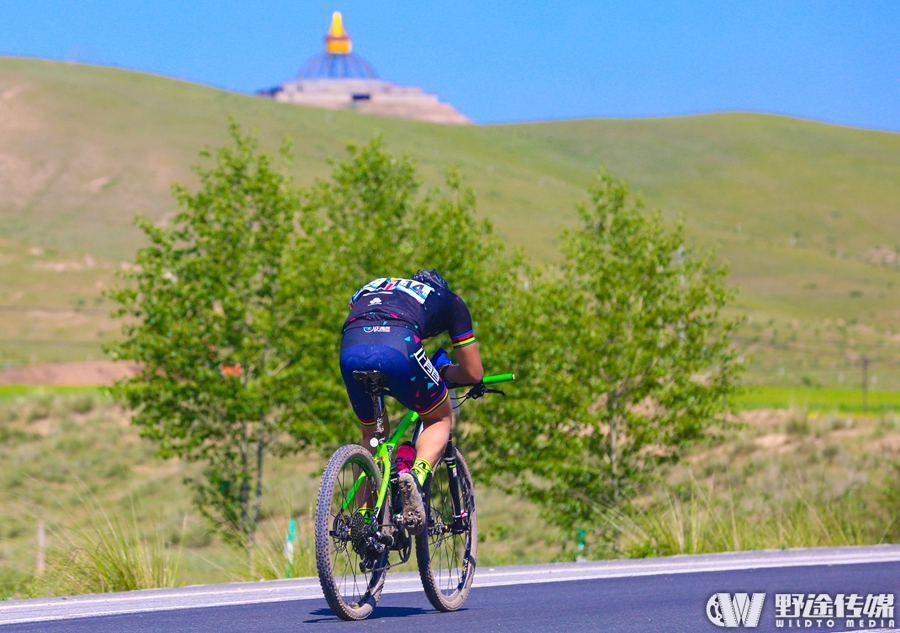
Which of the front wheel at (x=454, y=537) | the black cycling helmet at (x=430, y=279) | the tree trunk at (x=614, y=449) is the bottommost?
the tree trunk at (x=614, y=449)

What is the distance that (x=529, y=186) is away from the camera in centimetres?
13525

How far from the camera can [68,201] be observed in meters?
110

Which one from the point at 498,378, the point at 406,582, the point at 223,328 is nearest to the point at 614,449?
the point at 223,328

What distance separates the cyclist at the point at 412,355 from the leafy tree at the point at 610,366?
57.8ft

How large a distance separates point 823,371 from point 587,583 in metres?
68.8

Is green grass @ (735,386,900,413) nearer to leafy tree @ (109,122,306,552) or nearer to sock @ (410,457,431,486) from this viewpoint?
leafy tree @ (109,122,306,552)

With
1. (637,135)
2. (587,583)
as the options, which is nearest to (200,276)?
(587,583)

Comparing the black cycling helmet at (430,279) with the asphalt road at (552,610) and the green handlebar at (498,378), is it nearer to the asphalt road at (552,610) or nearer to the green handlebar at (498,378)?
the green handlebar at (498,378)

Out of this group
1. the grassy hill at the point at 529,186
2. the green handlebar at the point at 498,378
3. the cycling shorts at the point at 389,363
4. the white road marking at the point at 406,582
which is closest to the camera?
the cycling shorts at the point at 389,363

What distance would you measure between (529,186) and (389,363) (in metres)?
130

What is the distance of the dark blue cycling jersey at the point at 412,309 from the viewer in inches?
254

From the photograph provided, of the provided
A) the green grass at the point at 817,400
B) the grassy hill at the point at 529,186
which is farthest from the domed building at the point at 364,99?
the green grass at the point at 817,400

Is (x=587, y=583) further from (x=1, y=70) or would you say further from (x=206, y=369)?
(x=1, y=70)

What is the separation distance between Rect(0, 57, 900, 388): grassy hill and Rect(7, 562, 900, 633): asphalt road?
58049 mm
